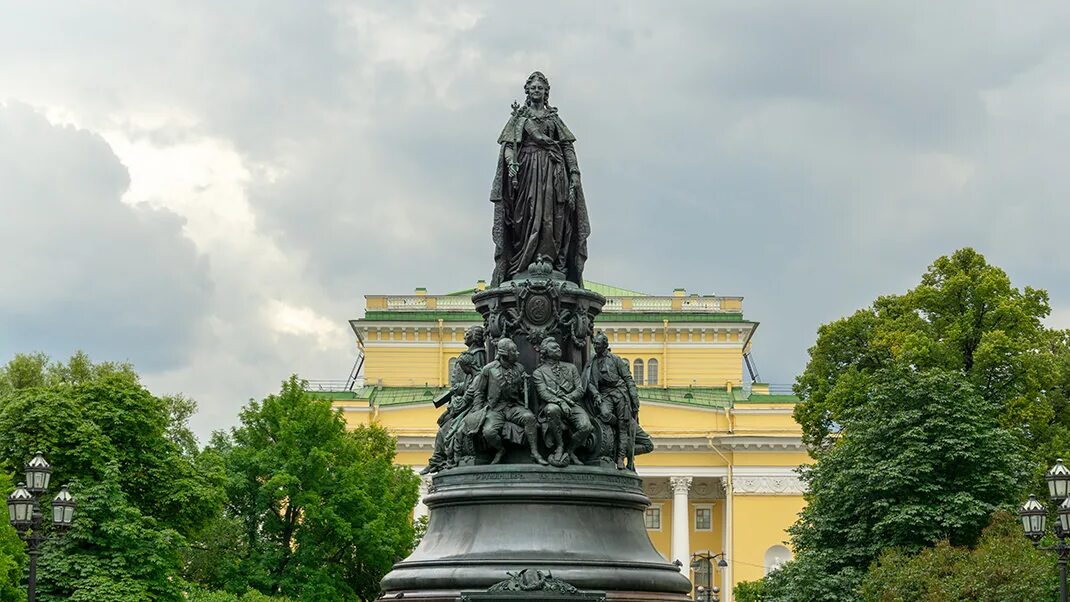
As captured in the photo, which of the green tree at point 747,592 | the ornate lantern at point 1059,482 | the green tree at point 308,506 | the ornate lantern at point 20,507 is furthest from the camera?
the green tree at point 747,592

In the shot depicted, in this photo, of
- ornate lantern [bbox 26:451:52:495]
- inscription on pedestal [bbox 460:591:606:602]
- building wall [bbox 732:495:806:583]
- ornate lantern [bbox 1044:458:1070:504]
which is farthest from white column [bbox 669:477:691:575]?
inscription on pedestal [bbox 460:591:606:602]

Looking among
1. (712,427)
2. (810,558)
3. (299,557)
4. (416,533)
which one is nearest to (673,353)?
(712,427)

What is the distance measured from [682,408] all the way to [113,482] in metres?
56.7

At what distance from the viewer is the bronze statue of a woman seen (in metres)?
25.0

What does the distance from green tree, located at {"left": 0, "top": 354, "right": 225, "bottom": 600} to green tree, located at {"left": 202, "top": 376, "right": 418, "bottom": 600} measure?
866 centimetres

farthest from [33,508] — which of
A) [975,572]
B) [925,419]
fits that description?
[925,419]

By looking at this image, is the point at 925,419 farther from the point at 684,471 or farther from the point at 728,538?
the point at 684,471

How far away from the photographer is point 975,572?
133 feet

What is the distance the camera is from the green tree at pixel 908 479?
151ft

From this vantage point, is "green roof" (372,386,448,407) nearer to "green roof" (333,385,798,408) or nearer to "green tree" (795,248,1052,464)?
"green roof" (333,385,798,408)

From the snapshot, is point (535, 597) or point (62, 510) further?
point (62, 510)

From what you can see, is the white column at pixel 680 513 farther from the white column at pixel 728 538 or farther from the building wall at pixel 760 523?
the building wall at pixel 760 523

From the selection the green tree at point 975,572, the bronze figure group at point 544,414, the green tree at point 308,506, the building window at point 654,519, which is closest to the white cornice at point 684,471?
the building window at point 654,519

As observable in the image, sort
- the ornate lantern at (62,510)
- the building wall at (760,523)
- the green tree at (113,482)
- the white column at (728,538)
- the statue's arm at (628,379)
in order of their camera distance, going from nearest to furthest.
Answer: the statue's arm at (628,379), the ornate lantern at (62,510), the green tree at (113,482), the white column at (728,538), the building wall at (760,523)
